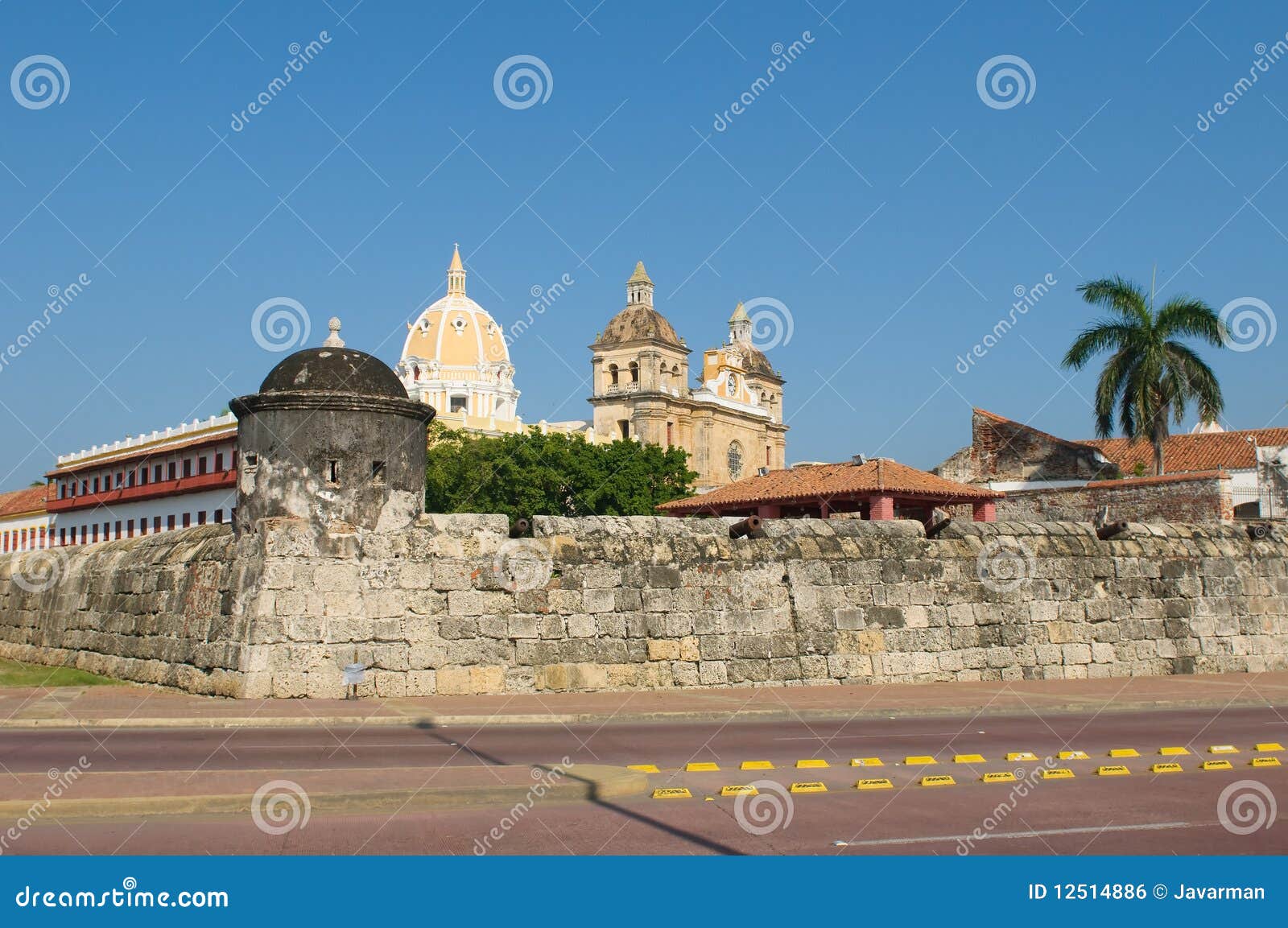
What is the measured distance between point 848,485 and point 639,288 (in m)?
76.1

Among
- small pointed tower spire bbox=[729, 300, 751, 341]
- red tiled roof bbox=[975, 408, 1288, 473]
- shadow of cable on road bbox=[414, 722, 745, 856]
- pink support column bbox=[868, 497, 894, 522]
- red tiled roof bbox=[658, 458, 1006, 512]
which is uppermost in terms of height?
small pointed tower spire bbox=[729, 300, 751, 341]

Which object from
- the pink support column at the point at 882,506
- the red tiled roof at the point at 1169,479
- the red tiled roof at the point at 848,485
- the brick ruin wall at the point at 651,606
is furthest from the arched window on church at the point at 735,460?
the brick ruin wall at the point at 651,606

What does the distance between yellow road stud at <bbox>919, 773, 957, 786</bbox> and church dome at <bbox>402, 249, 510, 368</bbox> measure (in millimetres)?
97138

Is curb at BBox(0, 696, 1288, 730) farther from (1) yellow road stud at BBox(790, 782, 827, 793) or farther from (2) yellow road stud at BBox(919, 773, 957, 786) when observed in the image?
(1) yellow road stud at BBox(790, 782, 827, 793)

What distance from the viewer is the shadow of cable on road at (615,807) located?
21.6ft

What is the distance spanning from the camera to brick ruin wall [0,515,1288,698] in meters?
14.2

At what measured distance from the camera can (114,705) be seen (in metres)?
14.1

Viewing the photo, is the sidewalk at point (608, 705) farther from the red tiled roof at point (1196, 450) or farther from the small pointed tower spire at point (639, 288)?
the small pointed tower spire at point (639, 288)

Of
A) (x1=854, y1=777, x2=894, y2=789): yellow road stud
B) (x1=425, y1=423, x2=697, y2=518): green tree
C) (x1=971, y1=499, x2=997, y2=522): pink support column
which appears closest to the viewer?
(x1=854, y1=777, x2=894, y2=789): yellow road stud

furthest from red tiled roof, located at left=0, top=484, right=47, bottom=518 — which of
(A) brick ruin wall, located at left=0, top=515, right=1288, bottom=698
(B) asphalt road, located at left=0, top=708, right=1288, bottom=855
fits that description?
(B) asphalt road, located at left=0, top=708, right=1288, bottom=855

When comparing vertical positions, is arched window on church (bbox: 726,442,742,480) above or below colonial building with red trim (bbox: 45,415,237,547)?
above

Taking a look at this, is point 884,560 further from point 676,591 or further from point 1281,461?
point 1281,461

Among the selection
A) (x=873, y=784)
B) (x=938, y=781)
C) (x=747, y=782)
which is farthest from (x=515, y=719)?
(x=938, y=781)

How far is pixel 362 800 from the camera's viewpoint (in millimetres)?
7531
